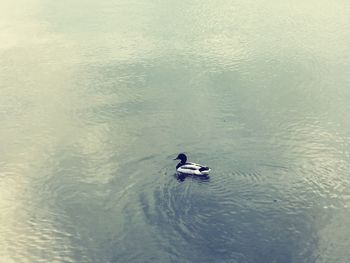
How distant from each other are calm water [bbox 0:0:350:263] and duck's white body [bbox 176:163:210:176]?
68 centimetres

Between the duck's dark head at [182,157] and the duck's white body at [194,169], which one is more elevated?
the duck's dark head at [182,157]

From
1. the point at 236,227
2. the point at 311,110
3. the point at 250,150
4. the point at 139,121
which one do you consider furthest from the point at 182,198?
the point at 311,110

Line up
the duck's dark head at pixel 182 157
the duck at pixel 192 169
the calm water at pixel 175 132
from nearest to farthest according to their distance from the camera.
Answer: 1. the calm water at pixel 175 132
2. the duck at pixel 192 169
3. the duck's dark head at pixel 182 157

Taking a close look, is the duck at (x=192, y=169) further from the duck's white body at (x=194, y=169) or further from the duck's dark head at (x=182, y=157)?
the duck's dark head at (x=182, y=157)

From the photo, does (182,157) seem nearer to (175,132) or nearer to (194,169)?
(194,169)

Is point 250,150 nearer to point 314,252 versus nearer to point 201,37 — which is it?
point 314,252

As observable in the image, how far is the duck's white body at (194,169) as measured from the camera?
35562mm

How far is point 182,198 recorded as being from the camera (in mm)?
34188

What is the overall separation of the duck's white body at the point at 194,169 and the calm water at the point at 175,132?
68cm

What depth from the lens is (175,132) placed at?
139ft

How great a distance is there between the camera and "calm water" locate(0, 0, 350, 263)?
103ft

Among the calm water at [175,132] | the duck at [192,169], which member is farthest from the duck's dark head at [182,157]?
the calm water at [175,132]

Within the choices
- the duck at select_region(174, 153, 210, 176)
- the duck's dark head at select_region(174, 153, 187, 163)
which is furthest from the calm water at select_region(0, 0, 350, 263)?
the duck's dark head at select_region(174, 153, 187, 163)

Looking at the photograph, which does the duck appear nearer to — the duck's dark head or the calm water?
the calm water
